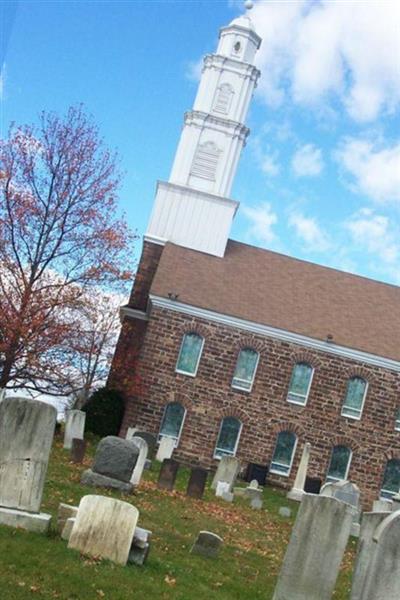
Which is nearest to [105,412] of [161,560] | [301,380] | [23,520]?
[301,380]

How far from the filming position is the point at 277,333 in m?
32.9

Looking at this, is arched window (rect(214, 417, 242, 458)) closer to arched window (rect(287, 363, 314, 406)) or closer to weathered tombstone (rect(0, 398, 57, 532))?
arched window (rect(287, 363, 314, 406))

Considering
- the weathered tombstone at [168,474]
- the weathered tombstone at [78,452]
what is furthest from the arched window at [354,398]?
the weathered tombstone at [78,452]

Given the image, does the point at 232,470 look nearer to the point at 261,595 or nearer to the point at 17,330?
the point at 17,330

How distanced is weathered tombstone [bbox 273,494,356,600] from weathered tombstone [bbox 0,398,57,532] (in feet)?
9.68

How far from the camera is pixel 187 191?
36.3 metres

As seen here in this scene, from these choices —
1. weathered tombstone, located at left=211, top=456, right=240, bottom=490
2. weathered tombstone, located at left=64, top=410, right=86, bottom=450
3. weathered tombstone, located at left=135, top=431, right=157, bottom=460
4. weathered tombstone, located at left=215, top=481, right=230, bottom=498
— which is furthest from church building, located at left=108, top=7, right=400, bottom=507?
weathered tombstone, located at left=215, top=481, right=230, bottom=498

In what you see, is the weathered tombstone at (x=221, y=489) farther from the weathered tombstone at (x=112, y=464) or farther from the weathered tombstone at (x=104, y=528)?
the weathered tombstone at (x=104, y=528)

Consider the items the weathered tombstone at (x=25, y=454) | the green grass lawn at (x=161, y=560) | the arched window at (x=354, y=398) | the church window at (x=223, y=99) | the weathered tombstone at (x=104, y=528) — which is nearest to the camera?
the green grass lawn at (x=161, y=560)

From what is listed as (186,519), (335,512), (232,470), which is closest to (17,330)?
(232,470)

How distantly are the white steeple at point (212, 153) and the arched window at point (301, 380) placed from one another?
593 cm

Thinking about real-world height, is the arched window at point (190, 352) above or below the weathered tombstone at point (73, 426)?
above

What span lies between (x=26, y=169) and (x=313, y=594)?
72.3 ft

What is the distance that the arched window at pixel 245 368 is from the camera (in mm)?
32844
